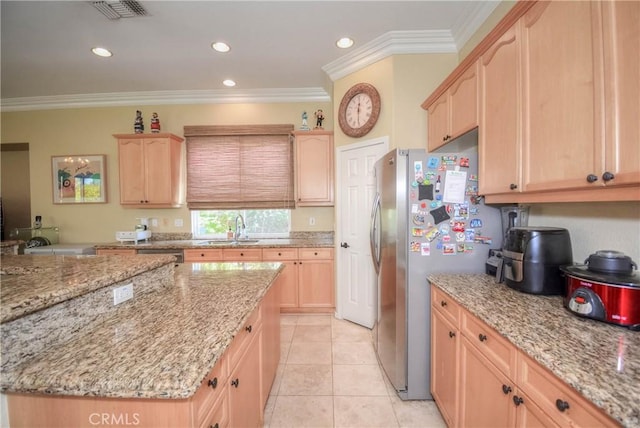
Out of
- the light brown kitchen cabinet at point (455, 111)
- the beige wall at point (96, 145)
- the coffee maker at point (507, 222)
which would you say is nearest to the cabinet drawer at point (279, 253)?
the beige wall at point (96, 145)

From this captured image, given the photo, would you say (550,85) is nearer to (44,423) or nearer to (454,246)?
(454,246)

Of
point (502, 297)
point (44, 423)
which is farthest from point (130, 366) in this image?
point (502, 297)

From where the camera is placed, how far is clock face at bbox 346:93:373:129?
2.73 metres

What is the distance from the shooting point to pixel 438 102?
2.12 metres

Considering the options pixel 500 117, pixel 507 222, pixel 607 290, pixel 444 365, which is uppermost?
pixel 500 117

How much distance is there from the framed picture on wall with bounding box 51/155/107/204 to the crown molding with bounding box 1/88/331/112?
0.79 meters

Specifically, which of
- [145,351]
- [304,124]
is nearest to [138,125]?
[304,124]

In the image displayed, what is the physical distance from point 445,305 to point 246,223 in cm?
299

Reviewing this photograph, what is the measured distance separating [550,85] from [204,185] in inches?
147

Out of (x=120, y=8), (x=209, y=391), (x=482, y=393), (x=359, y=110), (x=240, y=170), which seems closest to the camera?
(x=209, y=391)

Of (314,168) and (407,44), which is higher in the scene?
(407,44)

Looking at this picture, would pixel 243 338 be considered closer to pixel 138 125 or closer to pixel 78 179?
pixel 138 125

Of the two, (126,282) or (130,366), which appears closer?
(130,366)

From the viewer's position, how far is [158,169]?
342cm
